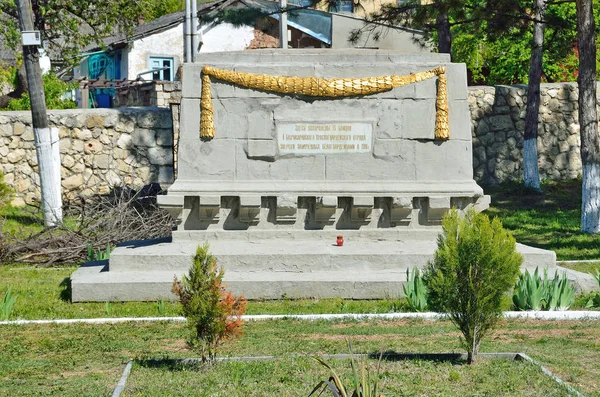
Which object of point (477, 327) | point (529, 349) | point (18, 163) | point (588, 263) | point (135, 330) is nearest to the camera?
point (477, 327)

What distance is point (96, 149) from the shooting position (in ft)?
69.7

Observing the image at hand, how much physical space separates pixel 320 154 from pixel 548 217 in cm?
857

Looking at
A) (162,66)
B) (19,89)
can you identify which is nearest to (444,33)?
(19,89)

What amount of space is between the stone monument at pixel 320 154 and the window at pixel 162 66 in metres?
24.4

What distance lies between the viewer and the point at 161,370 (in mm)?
7828

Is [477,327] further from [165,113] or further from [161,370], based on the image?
[165,113]

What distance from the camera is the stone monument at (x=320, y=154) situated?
12133 millimetres

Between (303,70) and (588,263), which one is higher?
(303,70)

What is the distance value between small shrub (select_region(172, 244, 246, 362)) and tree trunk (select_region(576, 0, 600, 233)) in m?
11.2

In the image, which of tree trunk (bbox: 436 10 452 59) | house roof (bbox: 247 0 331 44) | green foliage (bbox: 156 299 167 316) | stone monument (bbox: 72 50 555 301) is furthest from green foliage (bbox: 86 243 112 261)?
house roof (bbox: 247 0 331 44)

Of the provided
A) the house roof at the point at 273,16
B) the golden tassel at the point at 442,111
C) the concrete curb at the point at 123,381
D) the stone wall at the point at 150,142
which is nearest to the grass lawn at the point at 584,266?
the golden tassel at the point at 442,111

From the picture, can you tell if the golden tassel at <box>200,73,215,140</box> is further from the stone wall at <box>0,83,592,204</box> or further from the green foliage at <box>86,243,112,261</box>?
the stone wall at <box>0,83,592,204</box>

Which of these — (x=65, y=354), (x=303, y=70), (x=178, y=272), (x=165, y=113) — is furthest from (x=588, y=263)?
(x=165, y=113)

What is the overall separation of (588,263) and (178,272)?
5766 mm
